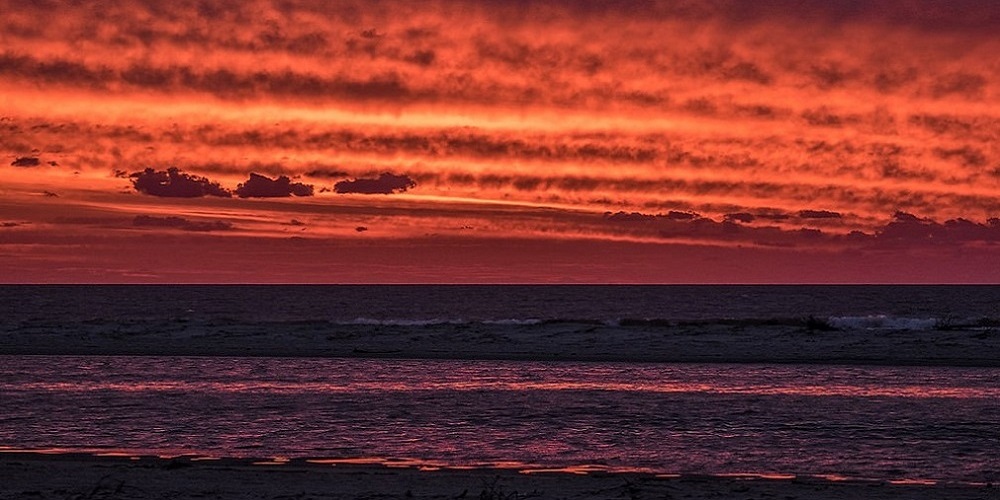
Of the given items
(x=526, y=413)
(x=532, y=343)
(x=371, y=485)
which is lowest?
(x=532, y=343)

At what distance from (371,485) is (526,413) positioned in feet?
29.3

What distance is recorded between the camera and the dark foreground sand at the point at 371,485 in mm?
14102

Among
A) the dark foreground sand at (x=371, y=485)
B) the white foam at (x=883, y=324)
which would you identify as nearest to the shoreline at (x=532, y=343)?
the white foam at (x=883, y=324)

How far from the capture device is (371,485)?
14.9m

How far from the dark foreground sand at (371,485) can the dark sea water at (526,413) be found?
1.01 m

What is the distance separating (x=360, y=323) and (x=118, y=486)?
157ft

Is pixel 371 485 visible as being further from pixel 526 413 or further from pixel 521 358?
pixel 521 358

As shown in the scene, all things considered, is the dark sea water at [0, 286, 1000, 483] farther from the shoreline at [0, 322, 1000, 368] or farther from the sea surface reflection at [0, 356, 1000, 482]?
the shoreline at [0, 322, 1000, 368]

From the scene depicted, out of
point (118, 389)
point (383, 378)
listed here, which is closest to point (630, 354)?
point (383, 378)

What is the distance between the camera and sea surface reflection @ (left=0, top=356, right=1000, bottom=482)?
693 inches

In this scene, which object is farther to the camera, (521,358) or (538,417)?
(521,358)

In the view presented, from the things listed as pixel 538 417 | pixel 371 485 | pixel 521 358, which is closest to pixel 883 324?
pixel 521 358

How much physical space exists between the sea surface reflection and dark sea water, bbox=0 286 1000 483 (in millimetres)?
58

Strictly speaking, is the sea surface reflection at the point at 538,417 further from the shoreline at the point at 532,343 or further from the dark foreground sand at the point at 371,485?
the shoreline at the point at 532,343
